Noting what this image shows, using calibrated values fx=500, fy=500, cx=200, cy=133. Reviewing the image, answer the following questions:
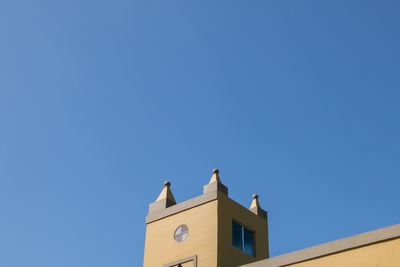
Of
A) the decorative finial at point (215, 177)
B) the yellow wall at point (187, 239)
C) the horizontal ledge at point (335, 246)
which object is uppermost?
the decorative finial at point (215, 177)

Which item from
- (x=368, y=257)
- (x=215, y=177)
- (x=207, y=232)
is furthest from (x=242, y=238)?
(x=368, y=257)

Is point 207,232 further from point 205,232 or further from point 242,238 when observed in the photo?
point 242,238

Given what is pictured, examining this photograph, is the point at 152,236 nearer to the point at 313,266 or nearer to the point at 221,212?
the point at 221,212

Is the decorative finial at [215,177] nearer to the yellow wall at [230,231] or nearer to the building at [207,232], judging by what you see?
the building at [207,232]

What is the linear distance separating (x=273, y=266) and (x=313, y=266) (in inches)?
62.4

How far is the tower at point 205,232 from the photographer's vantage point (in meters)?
21.4

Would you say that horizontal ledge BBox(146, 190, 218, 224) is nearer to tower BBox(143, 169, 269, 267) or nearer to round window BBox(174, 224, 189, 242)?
tower BBox(143, 169, 269, 267)

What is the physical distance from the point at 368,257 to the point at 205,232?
7.77 meters

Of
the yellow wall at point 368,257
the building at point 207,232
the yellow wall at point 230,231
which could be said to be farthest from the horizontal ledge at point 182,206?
the yellow wall at point 368,257

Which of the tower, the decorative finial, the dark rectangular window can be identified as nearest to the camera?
the tower

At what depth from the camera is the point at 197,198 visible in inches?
904

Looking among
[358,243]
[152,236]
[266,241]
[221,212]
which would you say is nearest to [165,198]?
[152,236]

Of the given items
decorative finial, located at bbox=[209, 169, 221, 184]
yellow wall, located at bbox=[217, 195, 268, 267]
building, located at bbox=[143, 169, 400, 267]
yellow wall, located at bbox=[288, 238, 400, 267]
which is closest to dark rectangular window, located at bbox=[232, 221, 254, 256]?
building, located at bbox=[143, 169, 400, 267]

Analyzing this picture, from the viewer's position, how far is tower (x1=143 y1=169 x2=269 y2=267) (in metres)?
21.4
